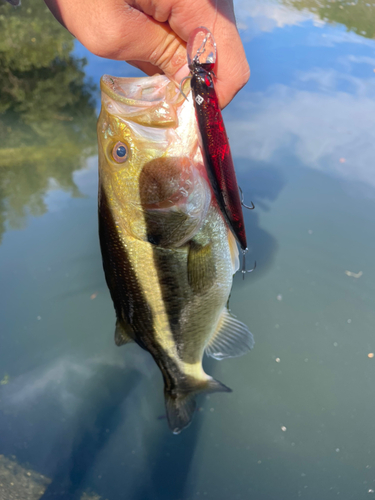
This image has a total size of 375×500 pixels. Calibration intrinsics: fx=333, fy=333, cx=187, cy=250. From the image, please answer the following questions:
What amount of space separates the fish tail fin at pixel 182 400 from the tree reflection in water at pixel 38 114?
1643 millimetres

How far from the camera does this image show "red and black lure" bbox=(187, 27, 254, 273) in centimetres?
67

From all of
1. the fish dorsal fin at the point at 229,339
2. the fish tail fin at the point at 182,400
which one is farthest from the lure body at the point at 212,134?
the fish tail fin at the point at 182,400

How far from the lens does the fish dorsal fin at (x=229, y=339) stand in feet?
3.67

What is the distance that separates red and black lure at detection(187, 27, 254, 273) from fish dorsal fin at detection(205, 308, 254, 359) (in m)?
0.47

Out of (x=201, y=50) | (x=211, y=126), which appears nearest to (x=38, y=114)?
(x=201, y=50)

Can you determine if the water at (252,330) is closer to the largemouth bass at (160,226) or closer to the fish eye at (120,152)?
the largemouth bass at (160,226)

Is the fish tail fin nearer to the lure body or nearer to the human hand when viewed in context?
the lure body

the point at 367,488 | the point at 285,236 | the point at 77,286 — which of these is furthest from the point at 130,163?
the point at 367,488

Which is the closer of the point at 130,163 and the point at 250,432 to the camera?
the point at 130,163

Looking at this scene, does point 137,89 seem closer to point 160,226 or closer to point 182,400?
point 160,226

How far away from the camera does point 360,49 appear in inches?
125

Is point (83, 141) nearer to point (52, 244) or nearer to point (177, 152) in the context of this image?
point (52, 244)

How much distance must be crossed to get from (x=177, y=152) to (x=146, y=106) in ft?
0.43

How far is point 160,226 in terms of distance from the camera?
34.6 inches
